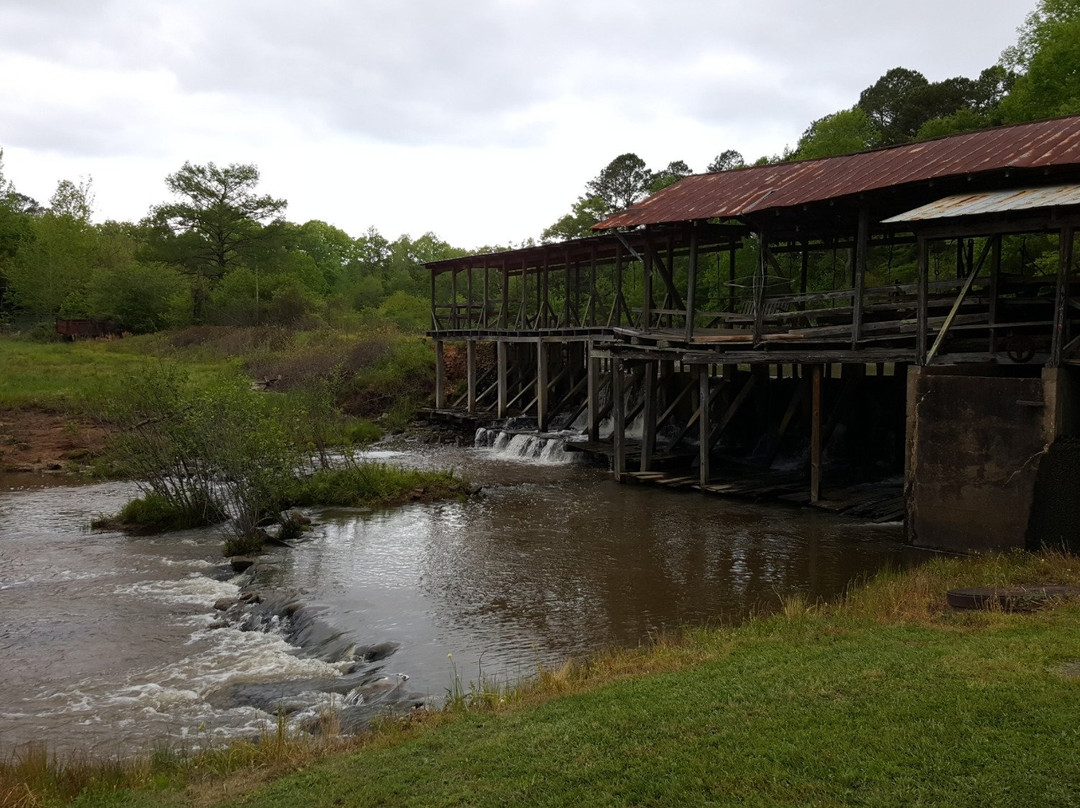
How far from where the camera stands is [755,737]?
5.97m

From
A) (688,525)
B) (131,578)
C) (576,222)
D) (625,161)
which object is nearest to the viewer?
(131,578)

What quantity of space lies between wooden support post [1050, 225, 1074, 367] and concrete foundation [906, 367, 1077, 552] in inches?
14.2

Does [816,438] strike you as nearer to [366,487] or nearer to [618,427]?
[618,427]

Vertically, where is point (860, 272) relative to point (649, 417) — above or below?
above

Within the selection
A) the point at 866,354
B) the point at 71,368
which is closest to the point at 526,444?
the point at 866,354

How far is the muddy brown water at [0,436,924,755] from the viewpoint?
952 cm

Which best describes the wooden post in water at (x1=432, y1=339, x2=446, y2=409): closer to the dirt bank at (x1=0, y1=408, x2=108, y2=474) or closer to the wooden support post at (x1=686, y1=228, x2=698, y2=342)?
the dirt bank at (x1=0, y1=408, x2=108, y2=474)

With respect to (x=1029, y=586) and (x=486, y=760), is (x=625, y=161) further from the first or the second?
(x=486, y=760)

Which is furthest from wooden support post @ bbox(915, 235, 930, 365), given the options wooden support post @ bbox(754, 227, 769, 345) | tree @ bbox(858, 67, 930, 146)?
tree @ bbox(858, 67, 930, 146)

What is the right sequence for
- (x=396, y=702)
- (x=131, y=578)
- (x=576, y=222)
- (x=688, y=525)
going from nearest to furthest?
(x=396, y=702)
(x=131, y=578)
(x=688, y=525)
(x=576, y=222)

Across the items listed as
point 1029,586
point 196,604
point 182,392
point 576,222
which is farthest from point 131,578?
point 576,222

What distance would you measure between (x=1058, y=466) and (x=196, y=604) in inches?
477

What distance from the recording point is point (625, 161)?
213 feet

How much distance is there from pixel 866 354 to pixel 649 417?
6.69 m
